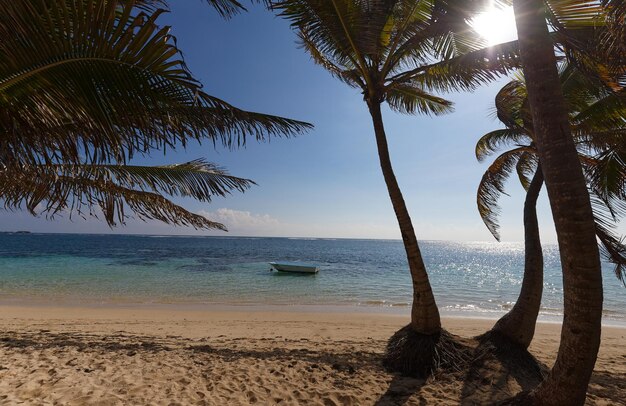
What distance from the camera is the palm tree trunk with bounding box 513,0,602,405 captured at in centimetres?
245

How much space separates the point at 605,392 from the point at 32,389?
8.26m

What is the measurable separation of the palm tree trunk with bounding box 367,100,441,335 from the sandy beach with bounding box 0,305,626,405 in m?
0.82

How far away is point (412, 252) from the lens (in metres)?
5.30

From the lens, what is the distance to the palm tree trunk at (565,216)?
2445mm

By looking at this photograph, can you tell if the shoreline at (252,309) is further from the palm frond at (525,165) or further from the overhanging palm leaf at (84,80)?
the overhanging palm leaf at (84,80)

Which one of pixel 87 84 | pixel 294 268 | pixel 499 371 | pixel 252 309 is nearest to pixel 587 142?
pixel 499 371

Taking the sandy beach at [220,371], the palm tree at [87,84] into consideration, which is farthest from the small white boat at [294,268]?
the palm tree at [87,84]

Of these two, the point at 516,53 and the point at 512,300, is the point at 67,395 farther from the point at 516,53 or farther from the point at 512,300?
the point at 512,300

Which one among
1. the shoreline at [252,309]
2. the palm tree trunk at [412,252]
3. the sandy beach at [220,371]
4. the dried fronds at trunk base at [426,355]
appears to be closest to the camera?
the sandy beach at [220,371]

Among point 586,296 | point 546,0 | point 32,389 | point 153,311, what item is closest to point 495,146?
point 546,0

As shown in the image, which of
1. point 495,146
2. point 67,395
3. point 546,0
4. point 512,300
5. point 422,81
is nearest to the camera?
point 546,0

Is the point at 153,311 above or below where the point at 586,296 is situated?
below

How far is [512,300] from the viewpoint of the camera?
713 inches

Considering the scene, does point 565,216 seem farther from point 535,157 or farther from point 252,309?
point 252,309
